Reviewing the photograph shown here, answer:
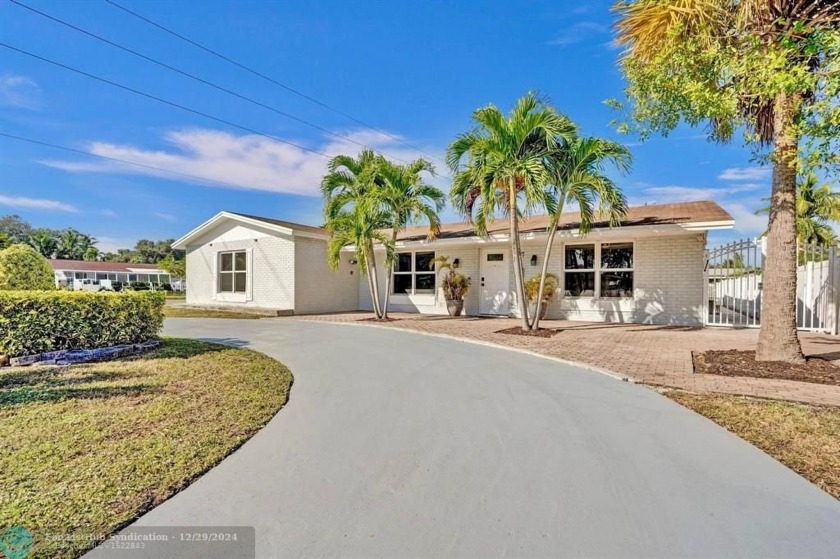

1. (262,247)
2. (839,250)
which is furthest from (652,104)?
(262,247)

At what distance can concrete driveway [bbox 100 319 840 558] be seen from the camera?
215 cm

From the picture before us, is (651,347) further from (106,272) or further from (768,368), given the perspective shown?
(106,272)

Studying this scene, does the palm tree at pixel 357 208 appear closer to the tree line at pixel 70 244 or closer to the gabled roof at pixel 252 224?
the gabled roof at pixel 252 224

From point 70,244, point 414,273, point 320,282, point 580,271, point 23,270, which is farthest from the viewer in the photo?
point 70,244

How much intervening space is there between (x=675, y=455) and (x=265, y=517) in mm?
2964

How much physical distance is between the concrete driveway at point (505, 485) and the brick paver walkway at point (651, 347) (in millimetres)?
1252

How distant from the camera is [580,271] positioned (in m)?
13.2

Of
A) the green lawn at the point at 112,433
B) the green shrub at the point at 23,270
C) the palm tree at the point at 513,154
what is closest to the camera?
the green lawn at the point at 112,433

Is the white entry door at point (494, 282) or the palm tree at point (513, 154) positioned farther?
the white entry door at point (494, 282)

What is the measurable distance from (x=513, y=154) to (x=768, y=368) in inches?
239

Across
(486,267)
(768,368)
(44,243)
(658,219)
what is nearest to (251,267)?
(486,267)

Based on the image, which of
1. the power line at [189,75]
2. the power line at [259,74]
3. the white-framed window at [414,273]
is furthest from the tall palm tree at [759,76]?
the power line at [259,74]

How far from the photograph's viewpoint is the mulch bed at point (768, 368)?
5.49 m

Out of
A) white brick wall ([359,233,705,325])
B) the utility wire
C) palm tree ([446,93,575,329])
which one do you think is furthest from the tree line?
palm tree ([446,93,575,329])
